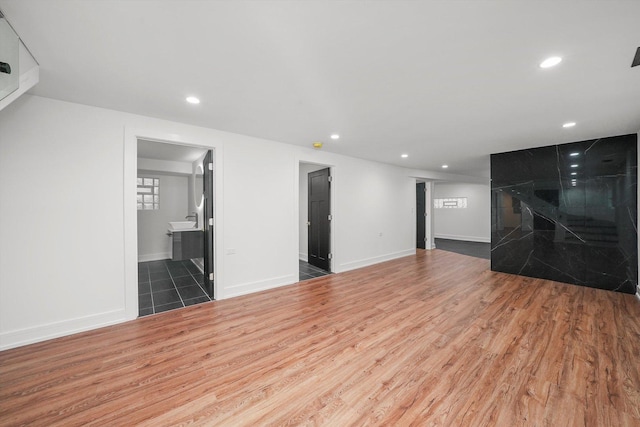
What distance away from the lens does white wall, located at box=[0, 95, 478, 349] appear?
2.19 metres

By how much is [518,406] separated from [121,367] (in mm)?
3001

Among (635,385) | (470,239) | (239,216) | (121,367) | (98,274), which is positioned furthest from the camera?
(470,239)

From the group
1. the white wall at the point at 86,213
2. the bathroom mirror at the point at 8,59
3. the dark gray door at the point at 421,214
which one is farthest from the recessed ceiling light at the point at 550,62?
the dark gray door at the point at 421,214

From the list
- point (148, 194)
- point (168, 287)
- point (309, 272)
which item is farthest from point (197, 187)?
point (309, 272)

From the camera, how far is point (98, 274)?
2.52 metres

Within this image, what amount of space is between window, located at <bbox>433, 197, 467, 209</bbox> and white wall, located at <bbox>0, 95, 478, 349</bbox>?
27.7 ft

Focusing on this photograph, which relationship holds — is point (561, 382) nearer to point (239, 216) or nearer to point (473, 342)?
point (473, 342)

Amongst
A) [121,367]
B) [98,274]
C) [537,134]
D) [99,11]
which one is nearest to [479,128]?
[537,134]

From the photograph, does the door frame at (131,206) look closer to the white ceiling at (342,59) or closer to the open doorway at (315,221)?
the white ceiling at (342,59)

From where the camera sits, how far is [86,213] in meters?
2.47

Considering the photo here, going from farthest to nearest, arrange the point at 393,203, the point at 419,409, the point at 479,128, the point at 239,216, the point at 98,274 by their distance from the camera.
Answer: the point at 393,203 → the point at 239,216 → the point at 479,128 → the point at 98,274 → the point at 419,409

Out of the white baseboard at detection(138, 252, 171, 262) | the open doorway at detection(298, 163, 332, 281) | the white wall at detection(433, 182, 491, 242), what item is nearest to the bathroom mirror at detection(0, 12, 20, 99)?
the open doorway at detection(298, 163, 332, 281)

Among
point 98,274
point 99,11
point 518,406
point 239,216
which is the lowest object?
point 518,406

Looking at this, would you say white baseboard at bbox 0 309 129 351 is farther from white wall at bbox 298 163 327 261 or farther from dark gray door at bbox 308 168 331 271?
white wall at bbox 298 163 327 261
